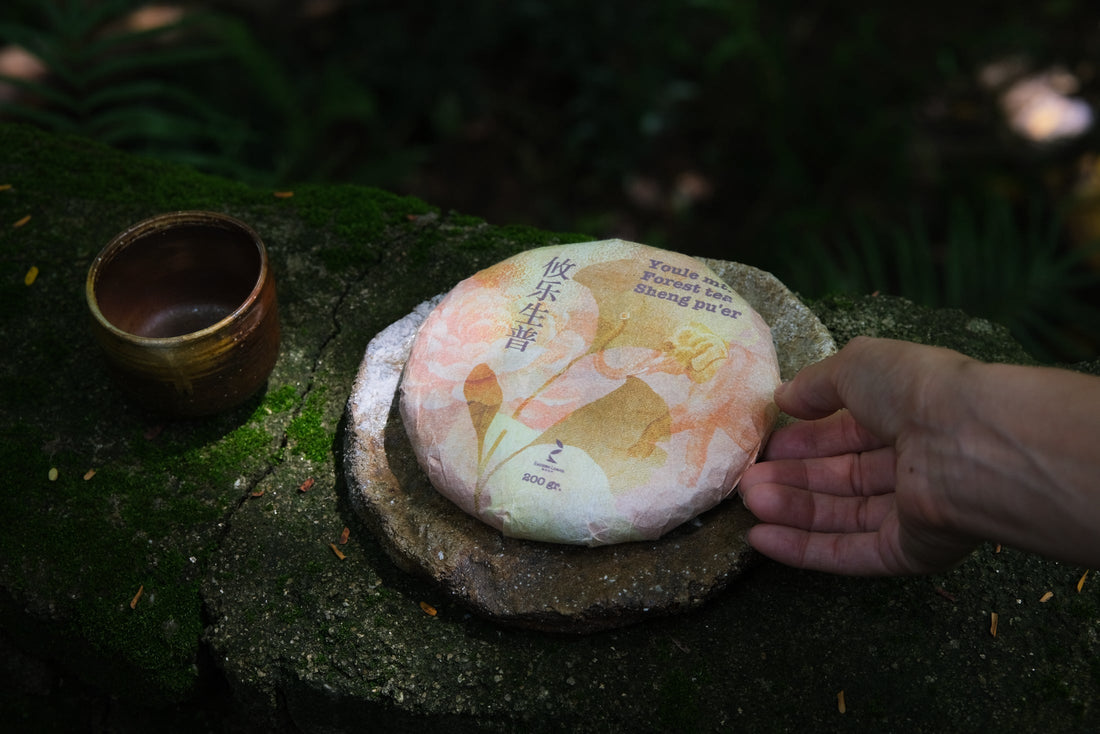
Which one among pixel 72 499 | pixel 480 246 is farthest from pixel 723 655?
pixel 72 499

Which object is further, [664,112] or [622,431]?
[664,112]

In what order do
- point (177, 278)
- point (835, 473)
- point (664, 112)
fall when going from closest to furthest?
point (835, 473), point (177, 278), point (664, 112)

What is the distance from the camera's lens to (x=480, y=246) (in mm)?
2990

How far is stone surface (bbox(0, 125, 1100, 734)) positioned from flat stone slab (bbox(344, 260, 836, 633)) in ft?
0.37

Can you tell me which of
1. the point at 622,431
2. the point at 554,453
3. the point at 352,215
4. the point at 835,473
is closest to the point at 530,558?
the point at 554,453

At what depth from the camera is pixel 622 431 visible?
2.20 meters

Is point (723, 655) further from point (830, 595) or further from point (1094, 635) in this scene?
point (1094, 635)

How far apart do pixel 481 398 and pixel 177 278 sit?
1.06m

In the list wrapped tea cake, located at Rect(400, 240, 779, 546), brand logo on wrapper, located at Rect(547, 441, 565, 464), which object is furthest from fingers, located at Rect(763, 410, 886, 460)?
brand logo on wrapper, located at Rect(547, 441, 565, 464)

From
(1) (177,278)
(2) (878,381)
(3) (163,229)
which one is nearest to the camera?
(2) (878,381)

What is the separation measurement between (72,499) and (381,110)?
10.4 ft

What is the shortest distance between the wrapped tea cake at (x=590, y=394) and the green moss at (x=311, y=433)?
0.39m

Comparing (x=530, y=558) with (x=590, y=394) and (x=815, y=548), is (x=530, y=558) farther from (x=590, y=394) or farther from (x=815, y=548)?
(x=815, y=548)

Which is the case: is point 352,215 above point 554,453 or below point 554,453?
below
